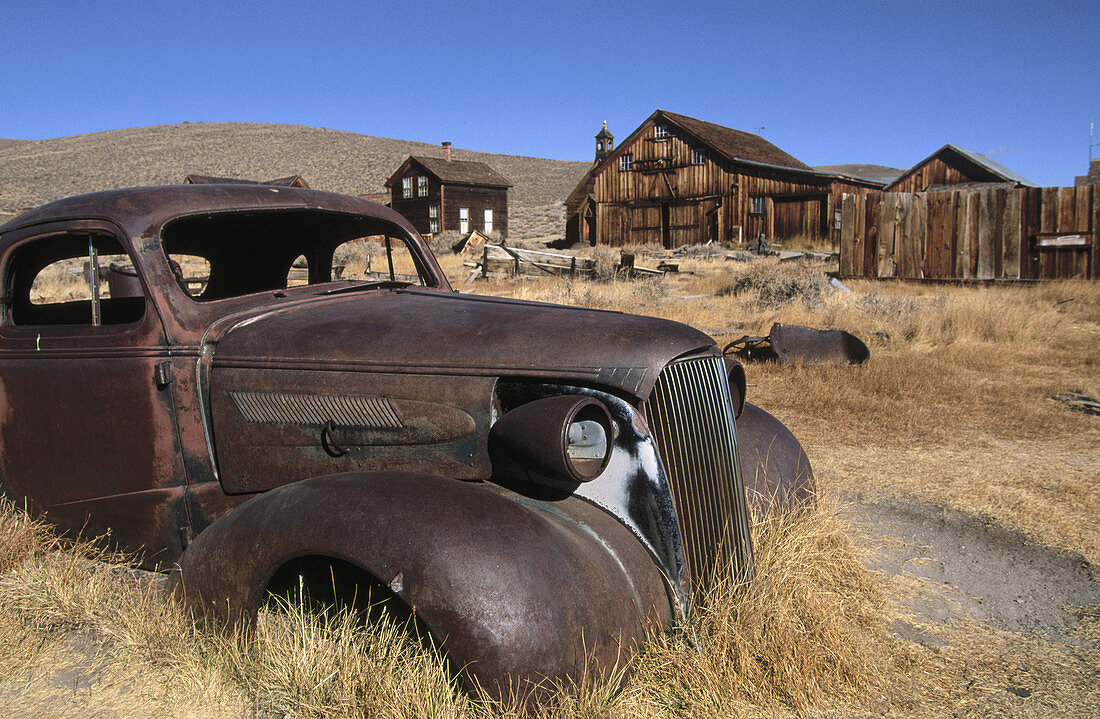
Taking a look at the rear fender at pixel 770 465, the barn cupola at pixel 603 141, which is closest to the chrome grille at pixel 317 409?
the rear fender at pixel 770 465

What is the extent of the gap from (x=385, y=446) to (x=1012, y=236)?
14.5 metres

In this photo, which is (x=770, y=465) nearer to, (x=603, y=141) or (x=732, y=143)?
(x=732, y=143)

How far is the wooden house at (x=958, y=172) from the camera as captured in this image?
28438mm

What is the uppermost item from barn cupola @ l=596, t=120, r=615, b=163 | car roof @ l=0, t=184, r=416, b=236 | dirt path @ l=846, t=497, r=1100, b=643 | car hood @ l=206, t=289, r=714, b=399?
barn cupola @ l=596, t=120, r=615, b=163

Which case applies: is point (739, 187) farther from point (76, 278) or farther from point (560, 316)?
point (560, 316)

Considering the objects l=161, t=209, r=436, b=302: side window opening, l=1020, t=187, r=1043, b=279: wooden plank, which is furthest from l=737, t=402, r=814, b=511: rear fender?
l=1020, t=187, r=1043, b=279: wooden plank

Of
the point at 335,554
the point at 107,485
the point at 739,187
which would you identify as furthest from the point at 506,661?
the point at 739,187

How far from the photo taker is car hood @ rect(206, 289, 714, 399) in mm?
2354

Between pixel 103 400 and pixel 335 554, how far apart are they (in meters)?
1.51

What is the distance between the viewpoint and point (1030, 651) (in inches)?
108

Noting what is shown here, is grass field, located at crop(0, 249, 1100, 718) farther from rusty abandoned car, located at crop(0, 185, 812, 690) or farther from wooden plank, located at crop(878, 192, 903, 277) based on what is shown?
wooden plank, located at crop(878, 192, 903, 277)

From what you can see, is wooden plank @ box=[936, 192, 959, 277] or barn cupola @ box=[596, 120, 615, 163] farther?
barn cupola @ box=[596, 120, 615, 163]

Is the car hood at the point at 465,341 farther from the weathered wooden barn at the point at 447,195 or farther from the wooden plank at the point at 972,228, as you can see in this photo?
the weathered wooden barn at the point at 447,195

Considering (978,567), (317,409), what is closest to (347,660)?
(317,409)
